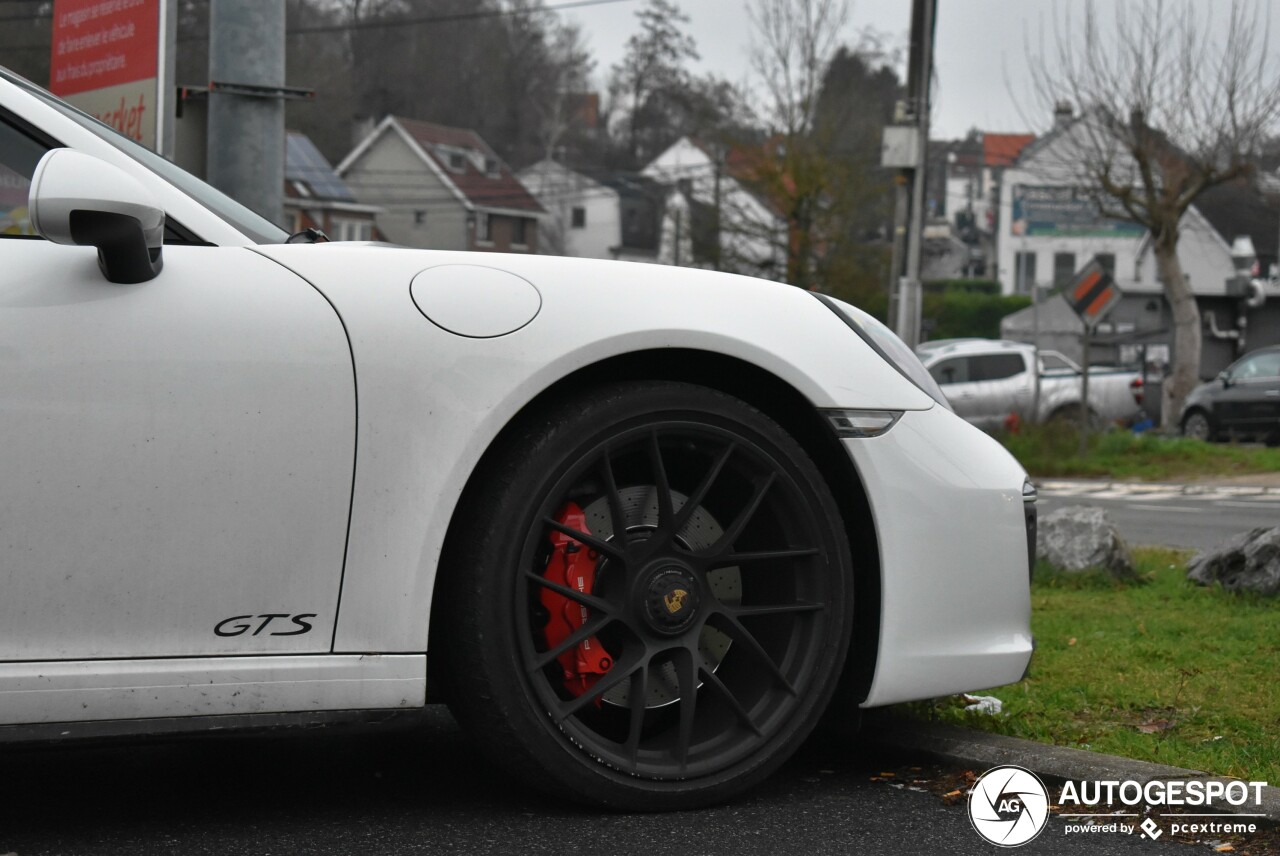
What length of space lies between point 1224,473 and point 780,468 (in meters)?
16.1

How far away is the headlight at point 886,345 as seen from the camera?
2988 millimetres

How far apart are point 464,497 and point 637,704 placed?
505 millimetres

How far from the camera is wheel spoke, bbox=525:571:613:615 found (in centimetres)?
260

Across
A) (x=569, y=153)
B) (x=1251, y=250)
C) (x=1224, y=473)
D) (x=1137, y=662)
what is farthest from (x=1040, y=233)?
(x=1137, y=662)

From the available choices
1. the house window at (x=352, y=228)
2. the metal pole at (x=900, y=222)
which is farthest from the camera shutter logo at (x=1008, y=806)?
the house window at (x=352, y=228)

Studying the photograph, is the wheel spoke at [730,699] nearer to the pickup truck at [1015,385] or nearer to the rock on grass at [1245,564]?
the rock on grass at [1245,564]

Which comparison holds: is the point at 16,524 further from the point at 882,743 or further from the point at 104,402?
the point at 882,743

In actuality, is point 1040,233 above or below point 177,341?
above

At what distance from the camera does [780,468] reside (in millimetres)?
2781

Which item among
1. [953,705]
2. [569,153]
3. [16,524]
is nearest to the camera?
[16,524]

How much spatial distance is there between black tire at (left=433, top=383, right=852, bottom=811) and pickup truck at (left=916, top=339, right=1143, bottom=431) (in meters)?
19.3

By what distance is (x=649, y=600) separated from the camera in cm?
264

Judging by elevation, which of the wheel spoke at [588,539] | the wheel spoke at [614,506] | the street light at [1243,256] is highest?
the street light at [1243,256]

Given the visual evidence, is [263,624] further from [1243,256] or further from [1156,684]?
[1243,256]
